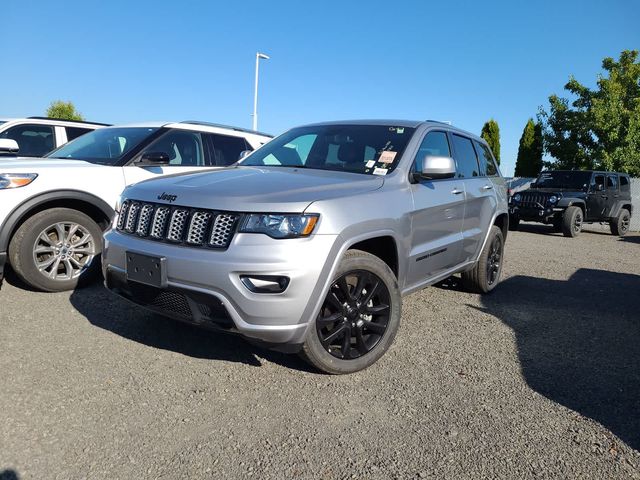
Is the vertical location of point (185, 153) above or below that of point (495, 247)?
above

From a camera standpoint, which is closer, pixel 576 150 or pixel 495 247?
pixel 495 247

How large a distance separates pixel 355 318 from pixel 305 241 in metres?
0.73

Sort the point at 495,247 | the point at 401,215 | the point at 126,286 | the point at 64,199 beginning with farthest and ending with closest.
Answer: the point at 495,247 → the point at 64,199 → the point at 401,215 → the point at 126,286

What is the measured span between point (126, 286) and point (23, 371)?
2.59 ft

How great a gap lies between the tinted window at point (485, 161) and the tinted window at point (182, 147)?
314cm

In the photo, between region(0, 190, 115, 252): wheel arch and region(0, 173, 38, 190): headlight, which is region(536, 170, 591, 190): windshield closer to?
region(0, 190, 115, 252): wheel arch

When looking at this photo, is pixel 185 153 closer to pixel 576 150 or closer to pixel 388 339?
pixel 388 339

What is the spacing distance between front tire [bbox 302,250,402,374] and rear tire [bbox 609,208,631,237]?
13.3 m

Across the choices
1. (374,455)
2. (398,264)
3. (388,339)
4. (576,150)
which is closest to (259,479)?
(374,455)

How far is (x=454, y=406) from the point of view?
286 cm

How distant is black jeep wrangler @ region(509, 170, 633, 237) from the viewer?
1260 centimetres

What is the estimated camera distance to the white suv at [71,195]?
4.29 m

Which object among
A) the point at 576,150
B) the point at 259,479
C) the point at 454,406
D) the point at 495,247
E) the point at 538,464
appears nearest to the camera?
the point at 259,479

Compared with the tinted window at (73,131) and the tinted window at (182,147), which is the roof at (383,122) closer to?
the tinted window at (182,147)
